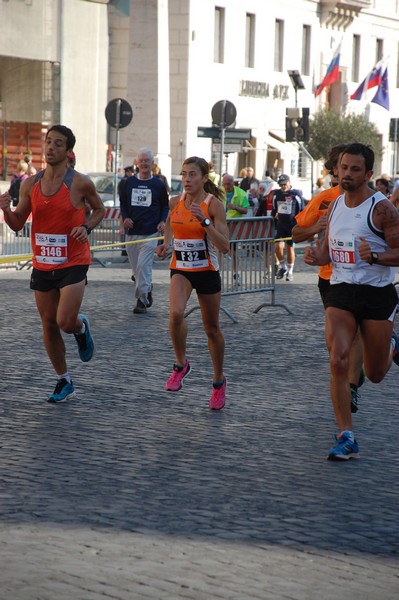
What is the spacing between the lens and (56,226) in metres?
9.45

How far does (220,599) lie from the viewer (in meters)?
4.90

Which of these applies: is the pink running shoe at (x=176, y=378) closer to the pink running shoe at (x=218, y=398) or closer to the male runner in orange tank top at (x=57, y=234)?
the pink running shoe at (x=218, y=398)

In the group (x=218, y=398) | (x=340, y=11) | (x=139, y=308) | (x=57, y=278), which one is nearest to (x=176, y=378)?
(x=218, y=398)

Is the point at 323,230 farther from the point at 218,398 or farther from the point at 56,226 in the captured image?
the point at 56,226

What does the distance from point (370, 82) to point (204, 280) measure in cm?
5008

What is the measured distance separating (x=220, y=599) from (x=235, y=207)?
1778cm

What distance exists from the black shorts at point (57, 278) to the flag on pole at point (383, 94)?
49416 mm

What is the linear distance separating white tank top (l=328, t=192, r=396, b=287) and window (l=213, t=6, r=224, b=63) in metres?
43.9

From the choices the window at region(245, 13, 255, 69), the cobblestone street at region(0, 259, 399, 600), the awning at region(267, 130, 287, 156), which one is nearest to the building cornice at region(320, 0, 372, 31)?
the window at region(245, 13, 255, 69)

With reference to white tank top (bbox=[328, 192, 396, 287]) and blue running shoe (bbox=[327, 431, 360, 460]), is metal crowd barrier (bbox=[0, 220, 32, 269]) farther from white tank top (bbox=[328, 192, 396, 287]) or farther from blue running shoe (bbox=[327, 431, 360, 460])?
blue running shoe (bbox=[327, 431, 360, 460])

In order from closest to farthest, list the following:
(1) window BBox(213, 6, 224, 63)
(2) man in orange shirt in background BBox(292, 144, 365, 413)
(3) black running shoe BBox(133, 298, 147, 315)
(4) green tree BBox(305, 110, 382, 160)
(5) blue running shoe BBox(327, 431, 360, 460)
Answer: (5) blue running shoe BBox(327, 431, 360, 460) < (2) man in orange shirt in background BBox(292, 144, 365, 413) < (3) black running shoe BBox(133, 298, 147, 315) < (1) window BBox(213, 6, 224, 63) < (4) green tree BBox(305, 110, 382, 160)

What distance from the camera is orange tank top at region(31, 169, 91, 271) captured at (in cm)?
946

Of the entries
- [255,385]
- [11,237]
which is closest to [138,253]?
[255,385]

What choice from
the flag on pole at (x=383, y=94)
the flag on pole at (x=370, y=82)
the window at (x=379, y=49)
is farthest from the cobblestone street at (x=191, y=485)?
the window at (x=379, y=49)
